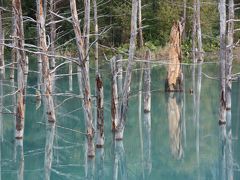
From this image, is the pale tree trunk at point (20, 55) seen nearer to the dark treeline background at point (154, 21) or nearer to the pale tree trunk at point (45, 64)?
the pale tree trunk at point (45, 64)

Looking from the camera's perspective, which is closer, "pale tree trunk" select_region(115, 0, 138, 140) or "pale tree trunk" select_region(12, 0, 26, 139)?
"pale tree trunk" select_region(115, 0, 138, 140)

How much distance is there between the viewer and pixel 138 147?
37.8ft

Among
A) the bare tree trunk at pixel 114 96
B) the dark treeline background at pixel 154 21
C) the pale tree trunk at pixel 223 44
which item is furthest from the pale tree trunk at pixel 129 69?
the dark treeline background at pixel 154 21

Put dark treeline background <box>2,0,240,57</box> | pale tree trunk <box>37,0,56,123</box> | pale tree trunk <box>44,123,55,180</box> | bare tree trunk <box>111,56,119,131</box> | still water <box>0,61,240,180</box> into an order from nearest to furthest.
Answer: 1. still water <box>0,61,240,180</box>
2. pale tree trunk <box>44,123,55,180</box>
3. bare tree trunk <box>111,56,119,131</box>
4. pale tree trunk <box>37,0,56,123</box>
5. dark treeline background <box>2,0,240,57</box>

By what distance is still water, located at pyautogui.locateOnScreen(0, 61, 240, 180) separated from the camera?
9.58 meters

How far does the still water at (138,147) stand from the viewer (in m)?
9.58

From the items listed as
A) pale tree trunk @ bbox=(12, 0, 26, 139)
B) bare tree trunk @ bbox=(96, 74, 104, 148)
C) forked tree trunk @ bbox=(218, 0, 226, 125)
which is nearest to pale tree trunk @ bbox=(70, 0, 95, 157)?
bare tree trunk @ bbox=(96, 74, 104, 148)

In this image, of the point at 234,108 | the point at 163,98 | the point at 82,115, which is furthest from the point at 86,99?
the point at 163,98

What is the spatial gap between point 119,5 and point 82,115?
19387mm

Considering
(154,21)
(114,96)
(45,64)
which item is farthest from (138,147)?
(154,21)

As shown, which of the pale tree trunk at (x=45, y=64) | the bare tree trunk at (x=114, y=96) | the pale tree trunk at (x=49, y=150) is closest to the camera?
the pale tree trunk at (x=49, y=150)

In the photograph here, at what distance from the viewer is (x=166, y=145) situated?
38.0 ft

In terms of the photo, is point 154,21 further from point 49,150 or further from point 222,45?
point 49,150

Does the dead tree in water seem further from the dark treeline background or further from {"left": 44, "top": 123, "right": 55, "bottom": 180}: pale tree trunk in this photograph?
the dark treeline background
